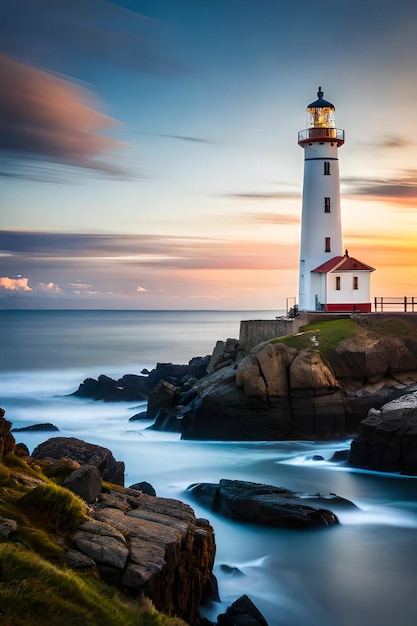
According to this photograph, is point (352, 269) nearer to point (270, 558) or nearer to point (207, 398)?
point (207, 398)

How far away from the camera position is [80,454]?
1268 centimetres

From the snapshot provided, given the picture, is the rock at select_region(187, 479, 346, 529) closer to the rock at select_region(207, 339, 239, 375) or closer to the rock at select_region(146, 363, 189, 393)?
the rock at select_region(207, 339, 239, 375)

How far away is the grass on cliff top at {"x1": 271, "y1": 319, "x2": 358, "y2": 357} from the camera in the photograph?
2825 cm

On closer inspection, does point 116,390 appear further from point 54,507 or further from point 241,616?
point 54,507

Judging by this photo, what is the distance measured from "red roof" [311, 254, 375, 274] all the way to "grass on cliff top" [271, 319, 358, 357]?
534cm

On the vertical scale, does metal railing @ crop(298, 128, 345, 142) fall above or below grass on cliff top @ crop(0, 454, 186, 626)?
above

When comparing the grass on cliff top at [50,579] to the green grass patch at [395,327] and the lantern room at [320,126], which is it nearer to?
the green grass patch at [395,327]

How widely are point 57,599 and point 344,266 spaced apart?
31197mm

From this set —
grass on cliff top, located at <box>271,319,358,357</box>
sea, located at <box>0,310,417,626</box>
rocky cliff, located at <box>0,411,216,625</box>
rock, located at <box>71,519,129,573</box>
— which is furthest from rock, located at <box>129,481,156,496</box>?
grass on cliff top, located at <box>271,319,358,357</box>

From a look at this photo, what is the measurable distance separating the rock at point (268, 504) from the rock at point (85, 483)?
608cm

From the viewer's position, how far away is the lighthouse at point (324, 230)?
36.5 m

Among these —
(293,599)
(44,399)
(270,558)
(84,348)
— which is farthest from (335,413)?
(84,348)

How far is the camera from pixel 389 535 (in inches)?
617

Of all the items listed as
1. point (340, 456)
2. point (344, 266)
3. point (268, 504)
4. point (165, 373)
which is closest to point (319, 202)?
point (344, 266)
